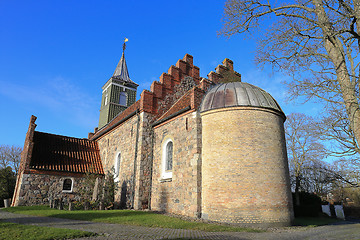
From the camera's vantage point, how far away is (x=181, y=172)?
12297 millimetres

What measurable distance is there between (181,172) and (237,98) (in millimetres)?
Result: 4628

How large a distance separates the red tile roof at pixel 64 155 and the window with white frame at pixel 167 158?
24.7 feet

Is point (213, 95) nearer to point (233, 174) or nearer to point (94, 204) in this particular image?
point (233, 174)

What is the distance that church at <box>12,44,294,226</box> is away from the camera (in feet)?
34.1

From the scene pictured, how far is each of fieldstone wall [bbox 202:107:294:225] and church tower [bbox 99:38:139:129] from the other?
1755 cm

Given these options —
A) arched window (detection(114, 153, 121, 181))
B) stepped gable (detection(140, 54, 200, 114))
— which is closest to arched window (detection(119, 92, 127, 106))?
arched window (detection(114, 153, 121, 181))

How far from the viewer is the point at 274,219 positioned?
33.1ft

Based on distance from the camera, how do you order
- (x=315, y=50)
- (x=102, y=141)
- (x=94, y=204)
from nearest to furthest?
(x=315, y=50), (x=94, y=204), (x=102, y=141)

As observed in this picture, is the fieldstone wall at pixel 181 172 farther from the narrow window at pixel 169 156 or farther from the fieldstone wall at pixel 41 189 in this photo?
the fieldstone wall at pixel 41 189

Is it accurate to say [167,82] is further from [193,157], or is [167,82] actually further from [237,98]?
[193,157]

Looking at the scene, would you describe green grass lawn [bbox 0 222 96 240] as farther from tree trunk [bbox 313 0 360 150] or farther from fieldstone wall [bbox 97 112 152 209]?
tree trunk [bbox 313 0 360 150]

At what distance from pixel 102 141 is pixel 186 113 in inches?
455

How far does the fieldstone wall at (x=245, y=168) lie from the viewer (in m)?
10.1

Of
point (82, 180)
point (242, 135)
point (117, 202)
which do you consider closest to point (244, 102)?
point (242, 135)
